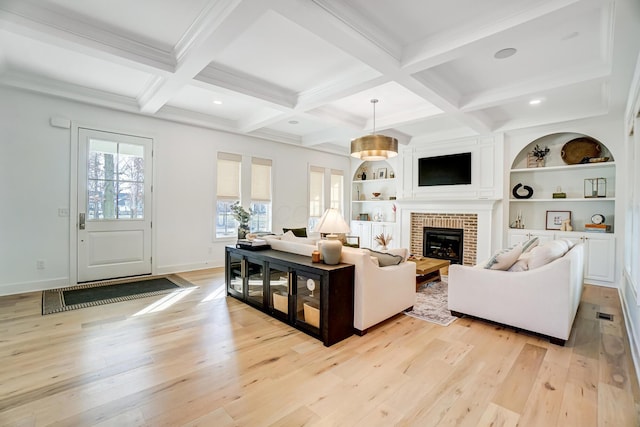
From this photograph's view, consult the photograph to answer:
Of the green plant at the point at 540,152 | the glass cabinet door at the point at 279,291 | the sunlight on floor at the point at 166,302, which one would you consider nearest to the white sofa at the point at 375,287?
the glass cabinet door at the point at 279,291

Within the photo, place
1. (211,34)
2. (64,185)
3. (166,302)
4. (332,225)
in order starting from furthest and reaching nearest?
(64,185) → (166,302) → (332,225) → (211,34)

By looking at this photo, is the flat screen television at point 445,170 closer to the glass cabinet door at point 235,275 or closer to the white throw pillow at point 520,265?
the white throw pillow at point 520,265

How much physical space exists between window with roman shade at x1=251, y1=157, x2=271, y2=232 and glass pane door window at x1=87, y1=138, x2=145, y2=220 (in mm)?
2067

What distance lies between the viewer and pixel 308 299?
9.53 ft

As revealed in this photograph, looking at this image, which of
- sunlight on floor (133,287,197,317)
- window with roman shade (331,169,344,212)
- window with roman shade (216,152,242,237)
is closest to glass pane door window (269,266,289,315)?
sunlight on floor (133,287,197,317)

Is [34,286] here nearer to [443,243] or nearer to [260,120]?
[260,120]

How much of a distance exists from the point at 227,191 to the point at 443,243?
459cm

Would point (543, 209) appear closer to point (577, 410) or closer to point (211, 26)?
point (577, 410)

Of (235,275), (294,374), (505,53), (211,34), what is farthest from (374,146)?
(294,374)

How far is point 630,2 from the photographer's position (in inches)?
81.4

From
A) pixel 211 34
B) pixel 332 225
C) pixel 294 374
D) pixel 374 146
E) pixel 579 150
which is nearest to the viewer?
pixel 294 374

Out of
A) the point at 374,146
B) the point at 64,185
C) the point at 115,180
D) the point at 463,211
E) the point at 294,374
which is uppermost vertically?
the point at 374,146

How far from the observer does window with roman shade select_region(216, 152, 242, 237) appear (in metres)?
5.89

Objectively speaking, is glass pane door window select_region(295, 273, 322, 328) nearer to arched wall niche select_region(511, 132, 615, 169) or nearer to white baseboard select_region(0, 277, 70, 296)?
white baseboard select_region(0, 277, 70, 296)
